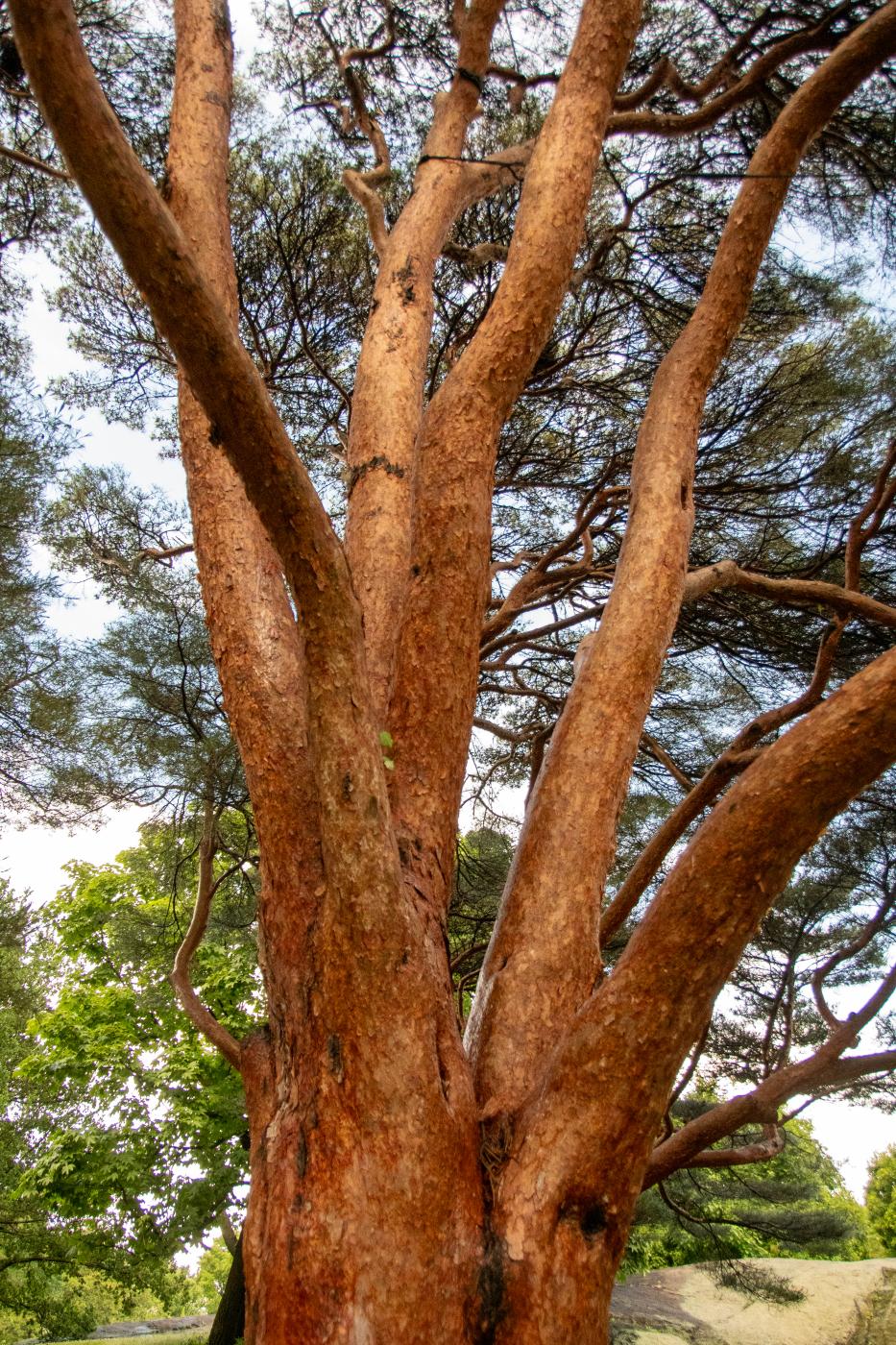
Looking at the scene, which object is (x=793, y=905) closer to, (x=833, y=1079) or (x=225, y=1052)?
(x=833, y=1079)

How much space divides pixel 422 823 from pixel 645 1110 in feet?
1.94

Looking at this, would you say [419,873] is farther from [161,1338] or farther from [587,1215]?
[161,1338]

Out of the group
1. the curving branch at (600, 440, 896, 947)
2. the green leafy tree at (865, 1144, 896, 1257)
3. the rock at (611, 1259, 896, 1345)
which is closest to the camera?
the curving branch at (600, 440, 896, 947)

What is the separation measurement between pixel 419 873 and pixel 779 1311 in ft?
27.4

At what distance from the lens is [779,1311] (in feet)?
23.9

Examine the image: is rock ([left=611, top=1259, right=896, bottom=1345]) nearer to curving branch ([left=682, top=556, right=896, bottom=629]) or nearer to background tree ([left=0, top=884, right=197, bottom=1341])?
background tree ([left=0, top=884, right=197, bottom=1341])

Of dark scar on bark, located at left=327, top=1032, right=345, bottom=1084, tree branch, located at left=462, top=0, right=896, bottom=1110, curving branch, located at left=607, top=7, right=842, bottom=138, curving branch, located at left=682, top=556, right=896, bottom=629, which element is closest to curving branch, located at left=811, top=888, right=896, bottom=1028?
curving branch, located at left=682, top=556, right=896, bottom=629

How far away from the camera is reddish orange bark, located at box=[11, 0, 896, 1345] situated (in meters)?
1.07

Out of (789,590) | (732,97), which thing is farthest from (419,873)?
(732,97)

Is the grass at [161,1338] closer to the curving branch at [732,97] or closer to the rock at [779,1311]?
the rock at [779,1311]

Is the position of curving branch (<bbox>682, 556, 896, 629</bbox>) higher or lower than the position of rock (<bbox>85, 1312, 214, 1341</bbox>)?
higher

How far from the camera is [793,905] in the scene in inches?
198

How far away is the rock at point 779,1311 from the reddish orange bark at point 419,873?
6.88 m

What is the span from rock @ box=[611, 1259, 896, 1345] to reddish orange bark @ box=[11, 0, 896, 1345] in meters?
6.88
